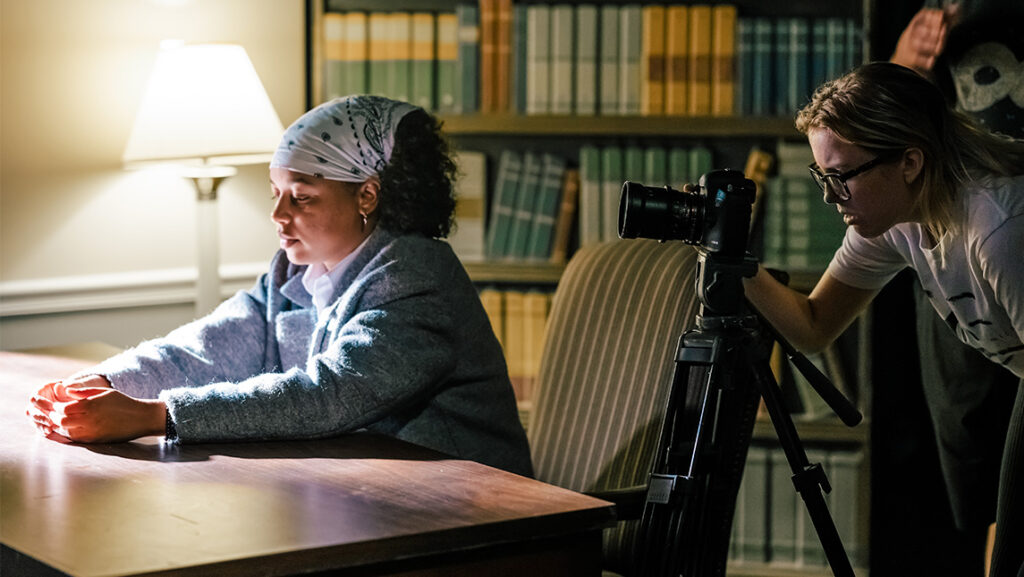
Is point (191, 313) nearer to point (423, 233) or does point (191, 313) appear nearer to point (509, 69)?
point (509, 69)

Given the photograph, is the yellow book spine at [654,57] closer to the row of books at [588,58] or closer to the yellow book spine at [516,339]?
the row of books at [588,58]

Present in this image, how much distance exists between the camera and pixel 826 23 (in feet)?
9.74

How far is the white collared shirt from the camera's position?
5.99 feet

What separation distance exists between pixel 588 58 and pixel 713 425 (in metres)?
1.68

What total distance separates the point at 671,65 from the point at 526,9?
14.4 inches

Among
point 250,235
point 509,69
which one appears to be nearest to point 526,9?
point 509,69

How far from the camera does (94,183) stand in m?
2.91

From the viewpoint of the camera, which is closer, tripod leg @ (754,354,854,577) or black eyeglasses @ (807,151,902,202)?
tripod leg @ (754,354,854,577)

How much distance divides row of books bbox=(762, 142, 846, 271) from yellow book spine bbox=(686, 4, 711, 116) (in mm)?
217

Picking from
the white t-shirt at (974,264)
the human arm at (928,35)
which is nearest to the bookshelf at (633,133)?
the human arm at (928,35)

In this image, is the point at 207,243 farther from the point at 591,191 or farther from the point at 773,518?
the point at 773,518

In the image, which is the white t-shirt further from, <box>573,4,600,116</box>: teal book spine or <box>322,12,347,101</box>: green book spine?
<box>322,12,347,101</box>: green book spine

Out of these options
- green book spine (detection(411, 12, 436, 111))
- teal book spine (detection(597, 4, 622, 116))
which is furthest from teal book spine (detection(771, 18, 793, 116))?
green book spine (detection(411, 12, 436, 111))

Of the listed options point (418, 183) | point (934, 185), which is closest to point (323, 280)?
point (418, 183)
